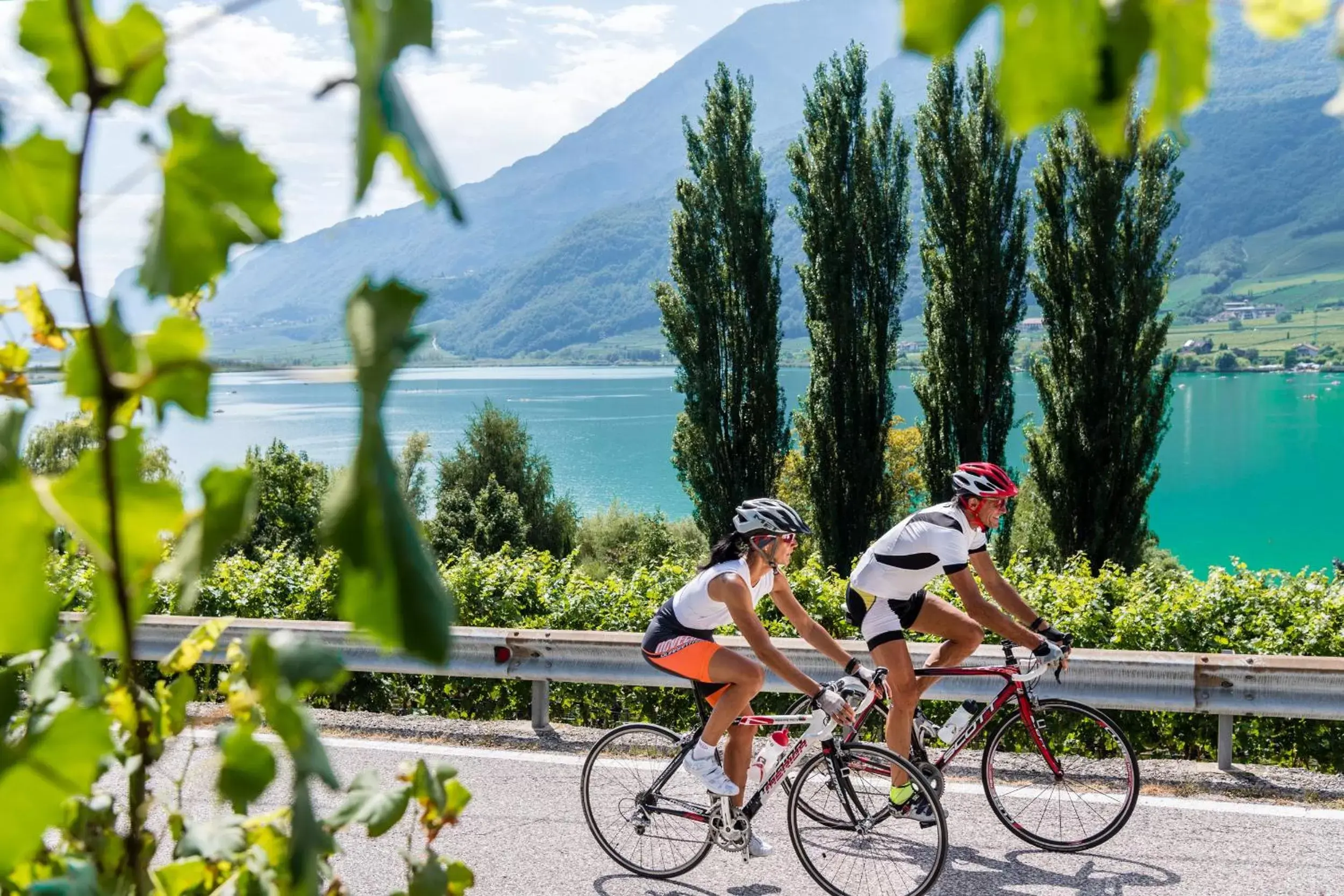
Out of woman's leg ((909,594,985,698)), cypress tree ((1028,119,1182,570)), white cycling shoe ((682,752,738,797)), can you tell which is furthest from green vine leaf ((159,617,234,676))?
cypress tree ((1028,119,1182,570))

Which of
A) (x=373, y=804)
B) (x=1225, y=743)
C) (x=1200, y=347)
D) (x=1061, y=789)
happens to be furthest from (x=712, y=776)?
(x=1200, y=347)

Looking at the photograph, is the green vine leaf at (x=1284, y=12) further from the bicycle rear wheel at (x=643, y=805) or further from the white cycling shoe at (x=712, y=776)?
the bicycle rear wheel at (x=643, y=805)

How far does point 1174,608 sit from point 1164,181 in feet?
60.4

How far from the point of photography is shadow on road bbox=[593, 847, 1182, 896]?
5.52m

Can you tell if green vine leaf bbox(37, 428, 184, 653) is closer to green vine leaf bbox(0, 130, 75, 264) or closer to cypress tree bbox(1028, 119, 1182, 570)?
green vine leaf bbox(0, 130, 75, 264)

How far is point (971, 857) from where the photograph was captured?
5922 mm

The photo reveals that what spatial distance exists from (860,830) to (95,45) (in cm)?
580

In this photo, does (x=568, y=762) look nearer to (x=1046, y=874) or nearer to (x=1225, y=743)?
(x=1046, y=874)

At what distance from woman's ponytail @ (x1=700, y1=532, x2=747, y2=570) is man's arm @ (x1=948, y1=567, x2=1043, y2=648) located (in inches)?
45.0

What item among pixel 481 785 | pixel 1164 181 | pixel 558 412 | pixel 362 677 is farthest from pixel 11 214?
pixel 558 412

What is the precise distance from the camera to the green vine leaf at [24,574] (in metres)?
0.58

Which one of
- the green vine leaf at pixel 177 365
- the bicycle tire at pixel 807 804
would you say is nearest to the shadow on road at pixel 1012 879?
the bicycle tire at pixel 807 804

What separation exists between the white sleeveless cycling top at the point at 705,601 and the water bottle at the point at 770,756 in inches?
25.5

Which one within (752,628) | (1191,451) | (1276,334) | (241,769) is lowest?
(1191,451)
